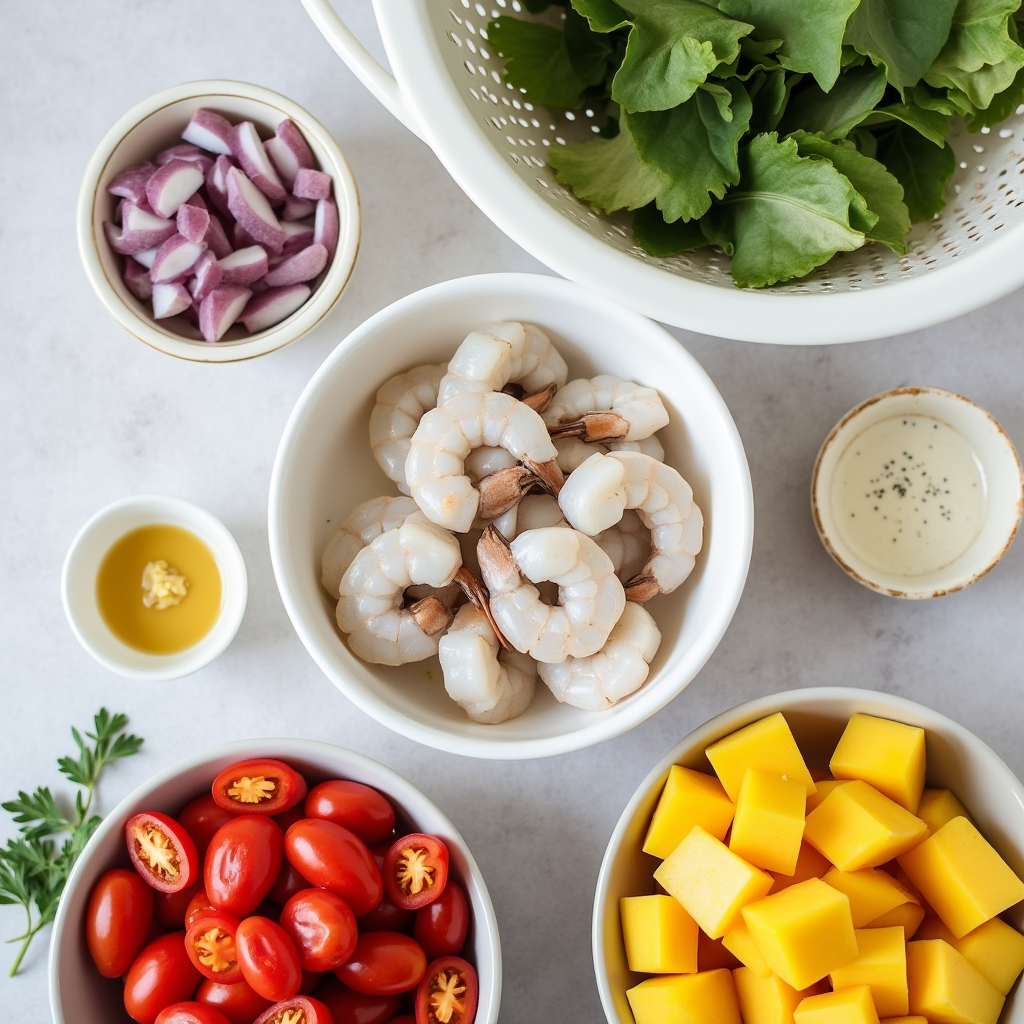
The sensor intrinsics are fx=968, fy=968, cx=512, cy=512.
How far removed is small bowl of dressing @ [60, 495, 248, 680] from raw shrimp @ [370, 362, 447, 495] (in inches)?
12.7

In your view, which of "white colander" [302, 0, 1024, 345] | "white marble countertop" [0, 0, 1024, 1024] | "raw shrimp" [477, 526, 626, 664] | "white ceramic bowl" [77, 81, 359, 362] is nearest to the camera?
"white colander" [302, 0, 1024, 345]

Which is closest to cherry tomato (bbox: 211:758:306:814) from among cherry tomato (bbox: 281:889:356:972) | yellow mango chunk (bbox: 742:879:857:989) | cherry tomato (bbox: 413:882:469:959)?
cherry tomato (bbox: 281:889:356:972)

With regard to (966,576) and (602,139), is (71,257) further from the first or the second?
(966,576)

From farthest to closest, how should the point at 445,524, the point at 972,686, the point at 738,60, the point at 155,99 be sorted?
the point at 972,686 → the point at 155,99 → the point at 445,524 → the point at 738,60

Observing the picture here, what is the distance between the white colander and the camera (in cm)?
97

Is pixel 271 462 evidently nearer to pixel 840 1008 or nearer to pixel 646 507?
pixel 646 507

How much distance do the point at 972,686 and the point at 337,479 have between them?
1.05 meters

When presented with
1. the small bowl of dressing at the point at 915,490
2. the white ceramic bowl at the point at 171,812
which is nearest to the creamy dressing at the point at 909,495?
the small bowl of dressing at the point at 915,490

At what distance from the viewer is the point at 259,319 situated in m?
1.46

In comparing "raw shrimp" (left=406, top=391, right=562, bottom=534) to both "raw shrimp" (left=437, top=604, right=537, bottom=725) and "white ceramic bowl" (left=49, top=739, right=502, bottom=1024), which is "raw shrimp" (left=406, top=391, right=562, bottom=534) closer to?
"raw shrimp" (left=437, top=604, right=537, bottom=725)

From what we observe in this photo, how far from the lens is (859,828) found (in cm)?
125


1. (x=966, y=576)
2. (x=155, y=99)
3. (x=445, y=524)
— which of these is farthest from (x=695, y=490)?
(x=155, y=99)

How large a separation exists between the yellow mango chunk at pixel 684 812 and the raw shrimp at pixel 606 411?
462 mm

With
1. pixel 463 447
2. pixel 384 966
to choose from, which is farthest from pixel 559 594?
pixel 384 966
